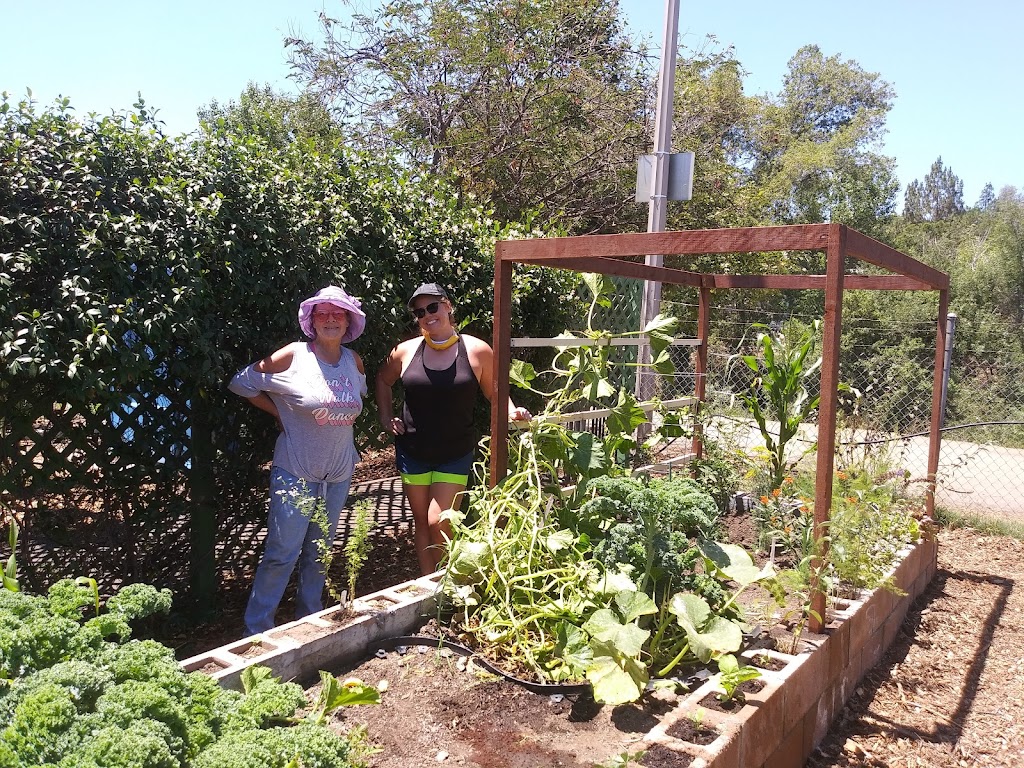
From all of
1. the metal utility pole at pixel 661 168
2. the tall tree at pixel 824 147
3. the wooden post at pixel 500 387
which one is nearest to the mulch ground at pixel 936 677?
the wooden post at pixel 500 387

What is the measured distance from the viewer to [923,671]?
3.64 m

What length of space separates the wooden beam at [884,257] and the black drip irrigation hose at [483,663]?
6.01 ft

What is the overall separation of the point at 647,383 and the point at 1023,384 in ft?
23.6

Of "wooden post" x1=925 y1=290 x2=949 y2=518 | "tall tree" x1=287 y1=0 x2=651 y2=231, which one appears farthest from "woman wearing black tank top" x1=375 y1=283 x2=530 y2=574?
"tall tree" x1=287 y1=0 x2=651 y2=231

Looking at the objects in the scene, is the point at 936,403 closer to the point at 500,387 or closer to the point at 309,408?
the point at 500,387

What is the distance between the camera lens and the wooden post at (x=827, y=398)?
2705 mm

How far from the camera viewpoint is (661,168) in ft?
21.1

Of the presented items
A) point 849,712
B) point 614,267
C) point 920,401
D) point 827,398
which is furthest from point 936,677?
point 920,401

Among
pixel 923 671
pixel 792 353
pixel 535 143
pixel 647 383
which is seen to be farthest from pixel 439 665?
pixel 535 143

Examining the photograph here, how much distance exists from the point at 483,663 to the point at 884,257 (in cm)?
231

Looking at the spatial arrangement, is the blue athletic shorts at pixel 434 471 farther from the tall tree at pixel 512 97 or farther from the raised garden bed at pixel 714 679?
the tall tree at pixel 512 97

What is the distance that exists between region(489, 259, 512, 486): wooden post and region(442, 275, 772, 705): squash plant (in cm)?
20

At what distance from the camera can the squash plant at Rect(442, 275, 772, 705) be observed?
2512mm

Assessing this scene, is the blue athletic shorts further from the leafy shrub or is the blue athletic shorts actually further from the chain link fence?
the chain link fence
